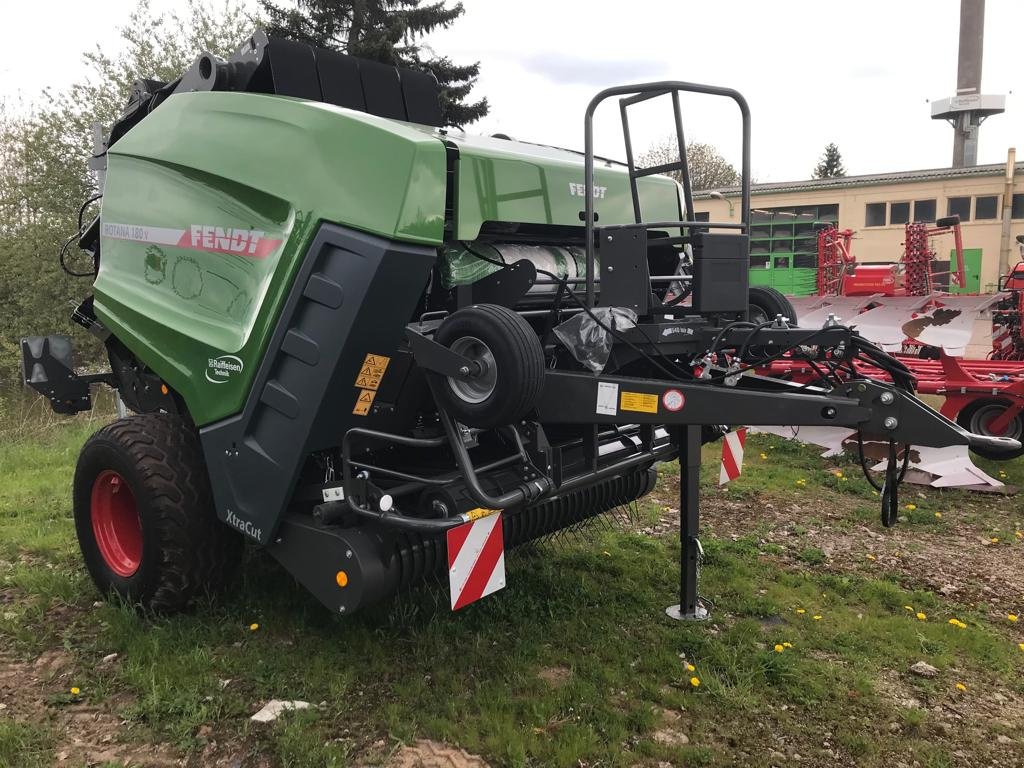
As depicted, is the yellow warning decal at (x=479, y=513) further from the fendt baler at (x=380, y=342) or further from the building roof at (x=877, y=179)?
the building roof at (x=877, y=179)

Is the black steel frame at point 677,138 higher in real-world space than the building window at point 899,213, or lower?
lower

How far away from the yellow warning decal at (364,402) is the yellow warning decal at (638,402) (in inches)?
34.0

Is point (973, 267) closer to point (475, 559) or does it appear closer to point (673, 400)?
point (673, 400)

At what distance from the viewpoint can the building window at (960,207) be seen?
24969 mm

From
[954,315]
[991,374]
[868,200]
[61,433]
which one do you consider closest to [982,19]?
[868,200]

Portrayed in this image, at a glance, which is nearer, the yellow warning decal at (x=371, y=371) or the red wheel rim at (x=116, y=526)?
the yellow warning decal at (x=371, y=371)

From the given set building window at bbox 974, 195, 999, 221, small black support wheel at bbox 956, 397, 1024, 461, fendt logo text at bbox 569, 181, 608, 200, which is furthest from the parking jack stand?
building window at bbox 974, 195, 999, 221

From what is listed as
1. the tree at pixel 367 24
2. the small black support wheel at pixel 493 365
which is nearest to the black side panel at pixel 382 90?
the small black support wheel at pixel 493 365

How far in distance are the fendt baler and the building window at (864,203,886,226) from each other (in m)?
25.4

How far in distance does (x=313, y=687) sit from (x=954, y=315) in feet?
31.2

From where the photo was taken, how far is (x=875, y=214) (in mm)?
26281

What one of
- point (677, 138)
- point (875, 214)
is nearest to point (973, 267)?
point (875, 214)

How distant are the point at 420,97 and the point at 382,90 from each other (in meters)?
0.26

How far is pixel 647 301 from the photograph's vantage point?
109 inches
